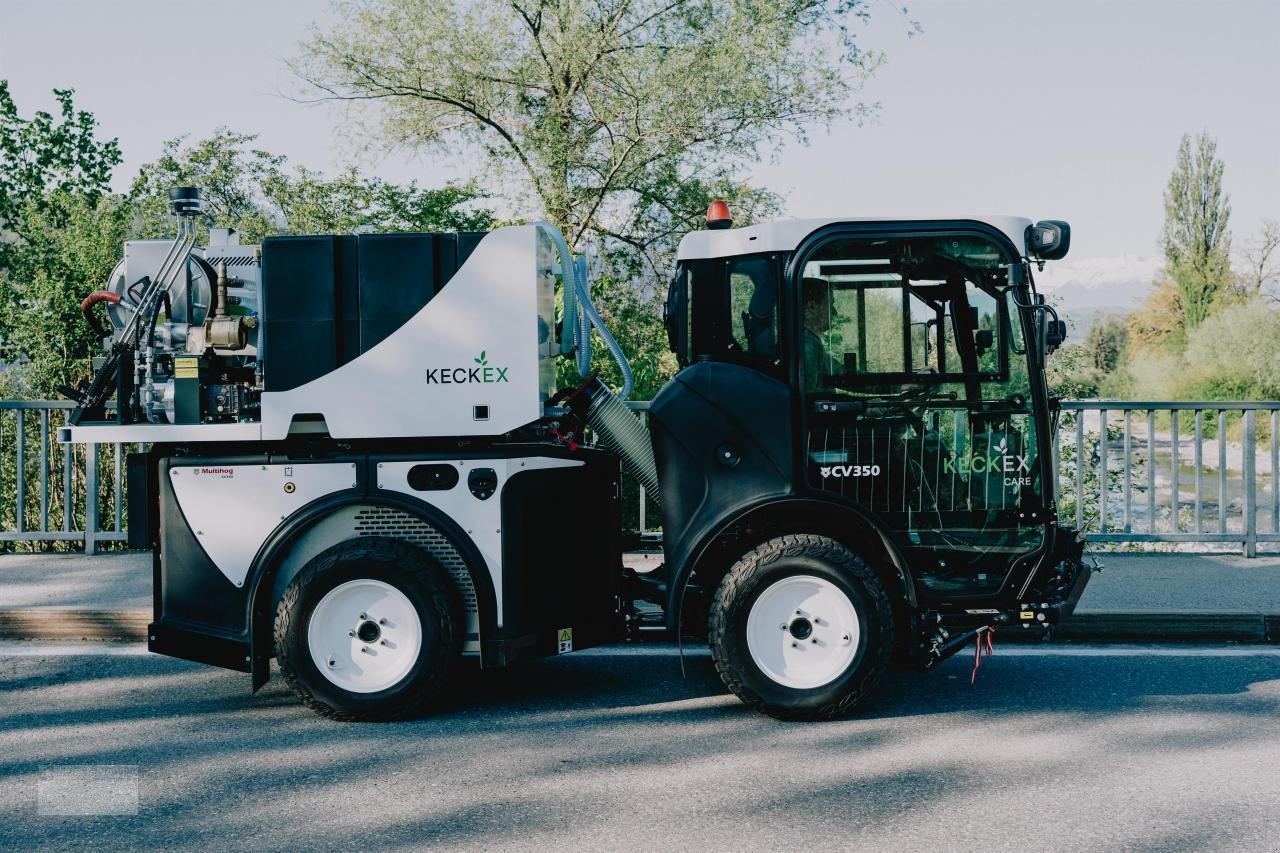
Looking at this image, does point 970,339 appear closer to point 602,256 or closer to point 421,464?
point 421,464

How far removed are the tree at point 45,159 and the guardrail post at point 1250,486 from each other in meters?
19.5

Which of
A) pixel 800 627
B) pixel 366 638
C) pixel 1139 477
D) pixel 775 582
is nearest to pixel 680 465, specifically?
pixel 775 582

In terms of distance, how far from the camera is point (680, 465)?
5863 mm

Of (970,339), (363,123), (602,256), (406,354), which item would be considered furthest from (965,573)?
(363,123)

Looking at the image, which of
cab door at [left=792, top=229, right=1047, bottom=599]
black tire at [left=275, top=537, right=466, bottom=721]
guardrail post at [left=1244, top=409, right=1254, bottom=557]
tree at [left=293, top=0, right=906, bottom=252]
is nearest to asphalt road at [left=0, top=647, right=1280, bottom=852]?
black tire at [left=275, top=537, right=466, bottom=721]

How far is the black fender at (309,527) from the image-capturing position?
5.74 m

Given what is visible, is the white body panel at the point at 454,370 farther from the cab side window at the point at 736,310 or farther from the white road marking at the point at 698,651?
the white road marking at the point at 698,651

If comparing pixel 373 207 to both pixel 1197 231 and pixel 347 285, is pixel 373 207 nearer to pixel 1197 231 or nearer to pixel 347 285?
pixel 347 285

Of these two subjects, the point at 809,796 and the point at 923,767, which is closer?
the point at 809,796

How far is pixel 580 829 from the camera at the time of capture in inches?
172

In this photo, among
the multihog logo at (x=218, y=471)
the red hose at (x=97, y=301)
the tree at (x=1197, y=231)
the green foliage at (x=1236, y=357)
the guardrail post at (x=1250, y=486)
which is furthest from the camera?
the tree at (x=1197, y=231)

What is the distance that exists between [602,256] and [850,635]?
15.3 metres

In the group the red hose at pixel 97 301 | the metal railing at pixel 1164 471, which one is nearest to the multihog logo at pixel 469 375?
the red hose at pixel 97 301

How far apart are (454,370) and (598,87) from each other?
14.9 m
